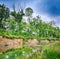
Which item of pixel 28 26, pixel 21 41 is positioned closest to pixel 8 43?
pixel 21 41

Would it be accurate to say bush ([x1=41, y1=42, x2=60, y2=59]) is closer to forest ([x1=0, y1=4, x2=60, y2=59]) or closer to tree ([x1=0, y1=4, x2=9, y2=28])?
forest ([x1=0, y1=4, x2=60, y2=59])

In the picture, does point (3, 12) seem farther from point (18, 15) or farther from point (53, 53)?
point (53, 53)

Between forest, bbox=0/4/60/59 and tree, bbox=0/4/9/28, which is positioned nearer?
forest, bbox=0/4/60/59

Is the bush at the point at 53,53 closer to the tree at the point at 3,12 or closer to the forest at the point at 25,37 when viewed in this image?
the forest at the point at 25,37

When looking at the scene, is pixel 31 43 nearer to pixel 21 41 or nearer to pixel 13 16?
pixel 21 41

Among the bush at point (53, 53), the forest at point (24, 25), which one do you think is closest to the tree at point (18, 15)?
the forest at point (24, 25)

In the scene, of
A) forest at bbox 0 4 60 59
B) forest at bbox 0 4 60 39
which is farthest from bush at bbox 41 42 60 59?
forest at bbox 0 4 60 39

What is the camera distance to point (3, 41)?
6105 mm

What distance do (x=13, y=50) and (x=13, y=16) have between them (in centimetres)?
396

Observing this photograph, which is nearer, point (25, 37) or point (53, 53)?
point (53, 53)

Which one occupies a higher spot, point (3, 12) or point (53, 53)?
point (3, 12)

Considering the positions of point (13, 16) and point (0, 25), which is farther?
point (13, 16)

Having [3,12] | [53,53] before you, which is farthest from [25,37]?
[53,53]

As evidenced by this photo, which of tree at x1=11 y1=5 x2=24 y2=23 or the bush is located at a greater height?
tree at x1=11 y1=5 x2=24 y2=23
